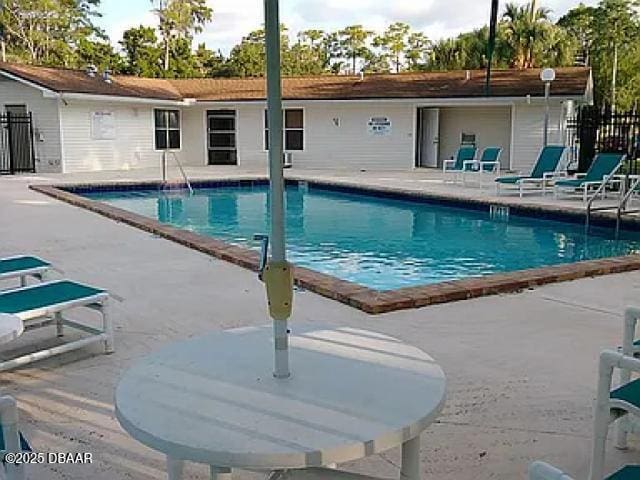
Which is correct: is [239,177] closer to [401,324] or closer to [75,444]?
[401,324]

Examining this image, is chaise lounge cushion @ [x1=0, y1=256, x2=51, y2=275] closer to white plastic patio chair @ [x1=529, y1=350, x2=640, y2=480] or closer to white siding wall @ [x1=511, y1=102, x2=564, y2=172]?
white plastic patio chair @ [x1=529, y1=350, x2=640, y2=480]

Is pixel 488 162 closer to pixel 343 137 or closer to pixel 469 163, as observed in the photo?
pixel 469 163

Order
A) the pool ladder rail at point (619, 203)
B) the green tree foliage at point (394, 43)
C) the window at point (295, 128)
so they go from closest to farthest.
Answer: the pool ladder rail at point (619, 203)
the window at point (295, 128)
the green tree foliage at point (394, 43)

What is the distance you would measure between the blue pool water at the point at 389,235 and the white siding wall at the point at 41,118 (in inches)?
167

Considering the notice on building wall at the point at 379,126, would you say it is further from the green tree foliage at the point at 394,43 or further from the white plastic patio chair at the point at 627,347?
the green tree foliage at the point at 394,43

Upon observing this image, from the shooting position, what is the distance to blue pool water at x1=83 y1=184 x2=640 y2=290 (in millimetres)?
7984

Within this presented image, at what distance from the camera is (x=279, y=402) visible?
5.64 feet

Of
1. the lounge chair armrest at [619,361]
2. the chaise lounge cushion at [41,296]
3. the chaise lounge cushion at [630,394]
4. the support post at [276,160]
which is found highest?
the support post at [276,160]

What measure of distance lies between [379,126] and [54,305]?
1733cm

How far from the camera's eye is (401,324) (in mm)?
4441

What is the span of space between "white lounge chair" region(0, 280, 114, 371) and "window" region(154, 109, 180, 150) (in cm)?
1802

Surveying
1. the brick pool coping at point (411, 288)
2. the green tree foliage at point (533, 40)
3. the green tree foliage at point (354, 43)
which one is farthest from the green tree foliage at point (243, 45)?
the brick pool coping at point (411, 288)

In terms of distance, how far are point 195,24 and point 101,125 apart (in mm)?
20218

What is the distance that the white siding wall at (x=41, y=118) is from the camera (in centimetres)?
1814
